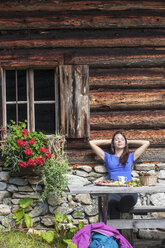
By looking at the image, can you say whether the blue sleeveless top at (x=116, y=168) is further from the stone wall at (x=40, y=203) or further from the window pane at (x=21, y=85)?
the window pane at (x=21, y=85)

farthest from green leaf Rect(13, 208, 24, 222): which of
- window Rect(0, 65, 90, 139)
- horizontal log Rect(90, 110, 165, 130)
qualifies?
horizontal log Rect(90, 110, 165, 130)

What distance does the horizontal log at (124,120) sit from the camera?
248 inches

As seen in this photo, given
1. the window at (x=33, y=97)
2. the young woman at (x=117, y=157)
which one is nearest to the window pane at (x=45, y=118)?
the window at (x=33, y=97)

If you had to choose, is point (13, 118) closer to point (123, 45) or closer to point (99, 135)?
point (99, 135)

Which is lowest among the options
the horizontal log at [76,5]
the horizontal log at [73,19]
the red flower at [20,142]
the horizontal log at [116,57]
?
the red flower at [20,142]

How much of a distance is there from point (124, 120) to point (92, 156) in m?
0.80

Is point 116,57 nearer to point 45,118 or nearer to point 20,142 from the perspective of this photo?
point 45,118

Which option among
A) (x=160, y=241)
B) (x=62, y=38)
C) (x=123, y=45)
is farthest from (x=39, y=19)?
(x=160, y=241)

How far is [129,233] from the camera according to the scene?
16.8ft

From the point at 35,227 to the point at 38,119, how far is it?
1757 millimetres

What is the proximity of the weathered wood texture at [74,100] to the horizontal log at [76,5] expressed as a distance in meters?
1.01

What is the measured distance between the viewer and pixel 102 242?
452cm

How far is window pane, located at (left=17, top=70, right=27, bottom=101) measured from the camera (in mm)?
6415

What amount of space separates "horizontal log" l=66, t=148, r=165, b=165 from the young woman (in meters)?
0.20
